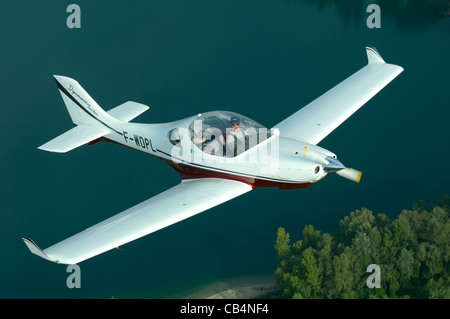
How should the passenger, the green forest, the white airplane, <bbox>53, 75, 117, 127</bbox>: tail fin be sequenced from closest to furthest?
the white airplane → the passenger → <bbox>53, 75, 117, 127</bbox>: tail fin → the green forest

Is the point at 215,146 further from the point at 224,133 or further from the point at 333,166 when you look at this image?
the point at 333,166

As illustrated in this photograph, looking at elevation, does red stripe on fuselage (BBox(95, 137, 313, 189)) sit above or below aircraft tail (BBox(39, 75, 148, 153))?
below

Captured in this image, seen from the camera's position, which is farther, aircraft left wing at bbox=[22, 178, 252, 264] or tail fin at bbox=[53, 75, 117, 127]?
tail fin at bbox=[53, 75, 117, 127]

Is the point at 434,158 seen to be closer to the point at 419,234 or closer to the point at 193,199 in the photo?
the point at 419,234

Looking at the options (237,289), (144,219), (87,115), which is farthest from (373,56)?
(144,219)

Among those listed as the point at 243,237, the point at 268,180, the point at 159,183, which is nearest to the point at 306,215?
the point at 243,237

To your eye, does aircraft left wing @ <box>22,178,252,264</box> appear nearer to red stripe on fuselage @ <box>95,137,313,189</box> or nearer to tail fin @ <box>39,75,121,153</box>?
red stripe on fuselage @ <box>95,137,313,189</box>

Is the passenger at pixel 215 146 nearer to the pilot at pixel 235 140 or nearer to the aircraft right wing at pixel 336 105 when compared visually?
the pilot at pixel 235 140

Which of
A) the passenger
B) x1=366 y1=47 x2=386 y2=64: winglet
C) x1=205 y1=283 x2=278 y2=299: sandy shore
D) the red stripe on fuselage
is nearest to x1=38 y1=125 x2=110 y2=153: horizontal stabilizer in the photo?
the red stripe on fuselage
